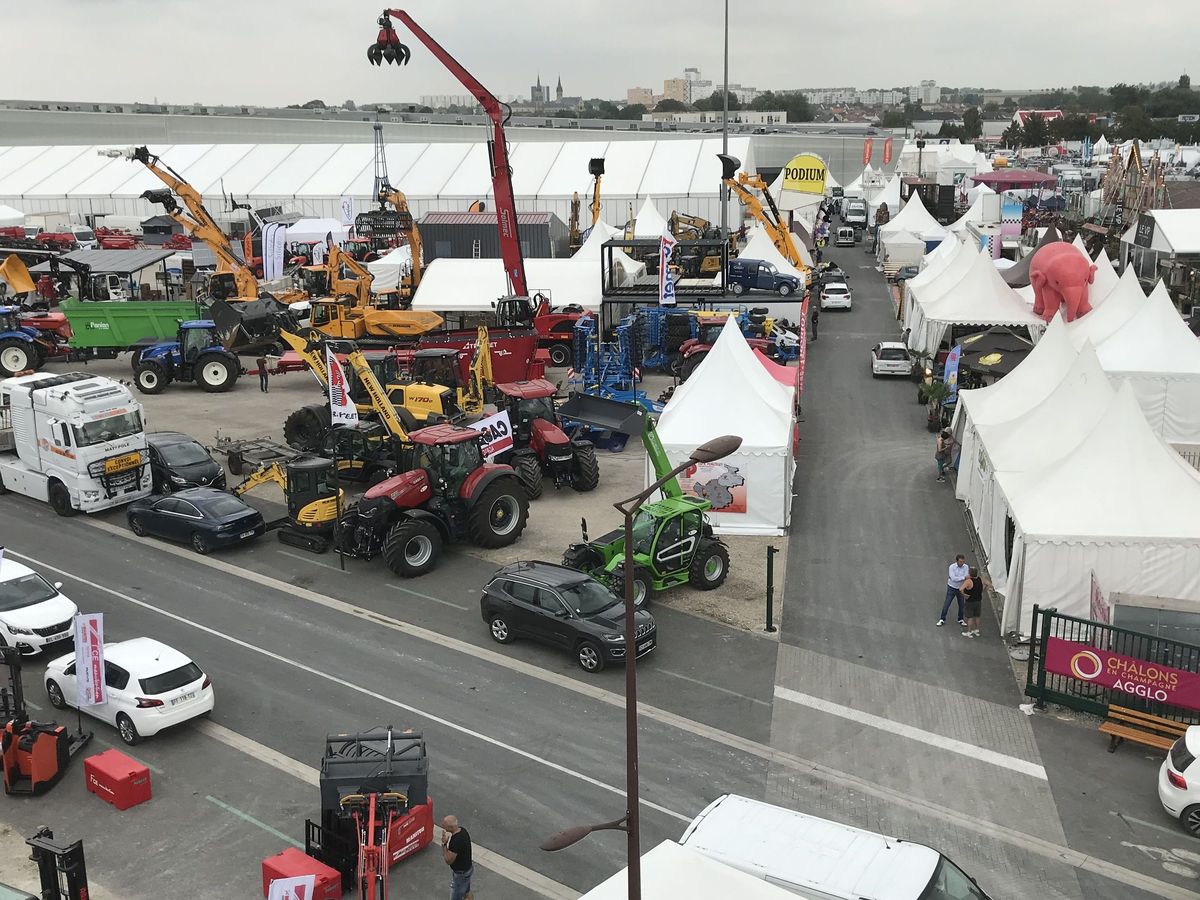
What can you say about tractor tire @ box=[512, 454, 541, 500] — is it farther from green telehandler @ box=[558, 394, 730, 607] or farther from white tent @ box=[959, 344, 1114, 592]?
white tent @ box=[959, 344, 1114, 592]

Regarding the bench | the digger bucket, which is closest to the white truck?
the digger bucket

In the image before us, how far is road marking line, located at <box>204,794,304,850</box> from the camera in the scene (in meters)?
12.1

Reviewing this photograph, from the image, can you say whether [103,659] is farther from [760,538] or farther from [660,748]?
[760,538]

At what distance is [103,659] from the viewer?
14.4 metres

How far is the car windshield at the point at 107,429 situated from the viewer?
21.7 meters

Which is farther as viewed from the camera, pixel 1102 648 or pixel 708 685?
pixel 708 685

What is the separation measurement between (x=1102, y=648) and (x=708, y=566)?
6457mm

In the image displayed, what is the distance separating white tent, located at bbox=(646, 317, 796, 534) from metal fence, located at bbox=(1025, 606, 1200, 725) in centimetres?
665

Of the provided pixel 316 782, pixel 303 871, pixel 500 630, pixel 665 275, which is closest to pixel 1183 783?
pixel 500 630

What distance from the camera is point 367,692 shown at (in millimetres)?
15414

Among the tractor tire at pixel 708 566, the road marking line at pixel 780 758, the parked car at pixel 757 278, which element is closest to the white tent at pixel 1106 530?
the tractor tire at pixel 708 566

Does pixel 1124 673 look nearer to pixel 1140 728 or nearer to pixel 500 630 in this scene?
pixel 1140 728

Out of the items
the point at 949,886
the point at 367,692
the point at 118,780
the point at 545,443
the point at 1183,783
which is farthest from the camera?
the point at 545,443

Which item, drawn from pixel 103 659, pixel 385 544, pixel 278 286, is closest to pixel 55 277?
pixel 278 286
